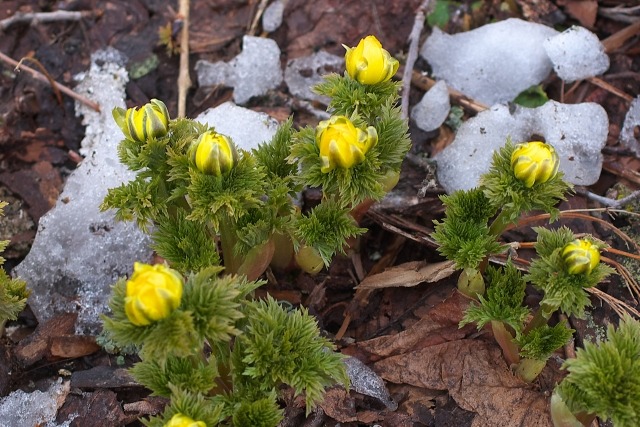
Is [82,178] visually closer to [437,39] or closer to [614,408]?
[437,39]

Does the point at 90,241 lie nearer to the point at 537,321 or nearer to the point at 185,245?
the point at 185,245

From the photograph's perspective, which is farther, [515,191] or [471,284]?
[471,284]

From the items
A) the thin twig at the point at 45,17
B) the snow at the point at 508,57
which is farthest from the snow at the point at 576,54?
the thin twig at the point at 45,17

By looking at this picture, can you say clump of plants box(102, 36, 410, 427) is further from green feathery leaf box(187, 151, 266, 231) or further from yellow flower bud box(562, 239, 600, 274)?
yellow flower bud box(562, 239, 600, 274)

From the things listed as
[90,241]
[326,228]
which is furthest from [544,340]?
[90,241]

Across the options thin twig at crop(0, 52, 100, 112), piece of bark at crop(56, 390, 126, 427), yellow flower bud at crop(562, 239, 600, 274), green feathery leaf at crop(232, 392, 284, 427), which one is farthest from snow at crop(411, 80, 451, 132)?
piece of bark at crop(56, 390, 126, 427)

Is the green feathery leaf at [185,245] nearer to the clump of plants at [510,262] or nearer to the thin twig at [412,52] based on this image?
the clump of plants at [510,262]

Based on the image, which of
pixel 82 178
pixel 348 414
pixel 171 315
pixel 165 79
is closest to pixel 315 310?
pixel 348 414
